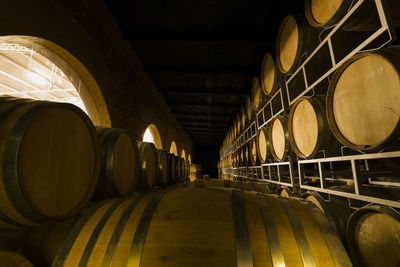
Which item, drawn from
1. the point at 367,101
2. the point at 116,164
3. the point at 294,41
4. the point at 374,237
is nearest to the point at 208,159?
the point at 294,41

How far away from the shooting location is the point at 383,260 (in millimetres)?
1190

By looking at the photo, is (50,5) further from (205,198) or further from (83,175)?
(205,198)

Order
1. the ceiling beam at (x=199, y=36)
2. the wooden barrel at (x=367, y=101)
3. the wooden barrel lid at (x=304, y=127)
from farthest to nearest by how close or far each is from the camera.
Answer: the ceiling beam at (x=199, y=36) < the wooden barrel lid at (x=304, y=127) < the wooden barrel at (x=367, y=101)

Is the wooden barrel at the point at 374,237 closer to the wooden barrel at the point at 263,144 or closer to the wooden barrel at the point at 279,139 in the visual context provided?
the wooden barrel at the point at 279,139

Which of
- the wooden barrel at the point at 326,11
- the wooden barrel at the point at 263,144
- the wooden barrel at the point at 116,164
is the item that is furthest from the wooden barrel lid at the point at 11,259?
the wooden barrel at the point at 263,144

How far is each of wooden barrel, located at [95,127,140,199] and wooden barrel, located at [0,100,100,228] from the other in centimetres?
28

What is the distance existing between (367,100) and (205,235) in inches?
59.8

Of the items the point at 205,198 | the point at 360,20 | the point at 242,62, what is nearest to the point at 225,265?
the point at 205,198

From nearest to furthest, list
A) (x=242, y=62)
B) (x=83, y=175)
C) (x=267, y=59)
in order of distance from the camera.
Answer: (x=83, y=175), (x=267, y=59), (x=242, y=62)

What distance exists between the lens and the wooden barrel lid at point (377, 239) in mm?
1147

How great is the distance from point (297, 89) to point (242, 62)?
2685 mm

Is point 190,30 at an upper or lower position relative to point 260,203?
upper

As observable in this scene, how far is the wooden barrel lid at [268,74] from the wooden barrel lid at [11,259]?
12.4ft

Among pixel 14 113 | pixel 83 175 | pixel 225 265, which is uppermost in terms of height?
pixel 14 113
